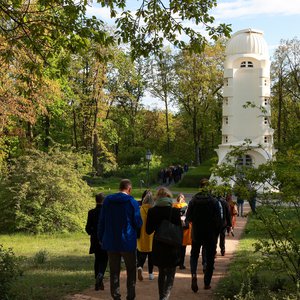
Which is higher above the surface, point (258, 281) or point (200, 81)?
point (200, 81)

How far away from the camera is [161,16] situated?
8273mm

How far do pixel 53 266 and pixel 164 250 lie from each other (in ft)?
16.0

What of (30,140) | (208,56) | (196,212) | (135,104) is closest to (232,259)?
(196,212)

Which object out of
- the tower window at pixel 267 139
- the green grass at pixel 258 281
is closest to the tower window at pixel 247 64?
the tower window at pixel 267 139

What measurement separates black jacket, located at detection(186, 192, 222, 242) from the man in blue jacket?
4.73ft

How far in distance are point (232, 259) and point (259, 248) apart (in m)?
5.45

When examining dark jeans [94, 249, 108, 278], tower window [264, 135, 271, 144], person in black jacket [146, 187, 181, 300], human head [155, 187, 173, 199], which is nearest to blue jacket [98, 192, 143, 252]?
person in black jacket [146, 187, 181, 300]

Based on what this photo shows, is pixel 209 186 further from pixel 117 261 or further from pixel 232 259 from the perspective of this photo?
pixel 232 259

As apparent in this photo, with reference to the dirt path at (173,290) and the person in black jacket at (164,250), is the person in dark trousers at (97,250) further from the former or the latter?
the person in black jacket at (164,250)

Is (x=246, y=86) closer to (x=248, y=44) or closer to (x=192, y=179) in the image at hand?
(x=248, y=44)

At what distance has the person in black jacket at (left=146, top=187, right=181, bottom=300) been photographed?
6.96 m

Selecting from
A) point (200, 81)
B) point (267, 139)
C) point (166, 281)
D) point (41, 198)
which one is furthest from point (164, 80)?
point (166, 281)

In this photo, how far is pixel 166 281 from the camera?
278 inches

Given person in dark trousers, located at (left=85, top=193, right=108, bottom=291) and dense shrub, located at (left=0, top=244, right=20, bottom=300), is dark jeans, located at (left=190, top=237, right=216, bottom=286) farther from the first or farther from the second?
dense shrub, located at (left=0, top=244, right=20, bottom=300)
